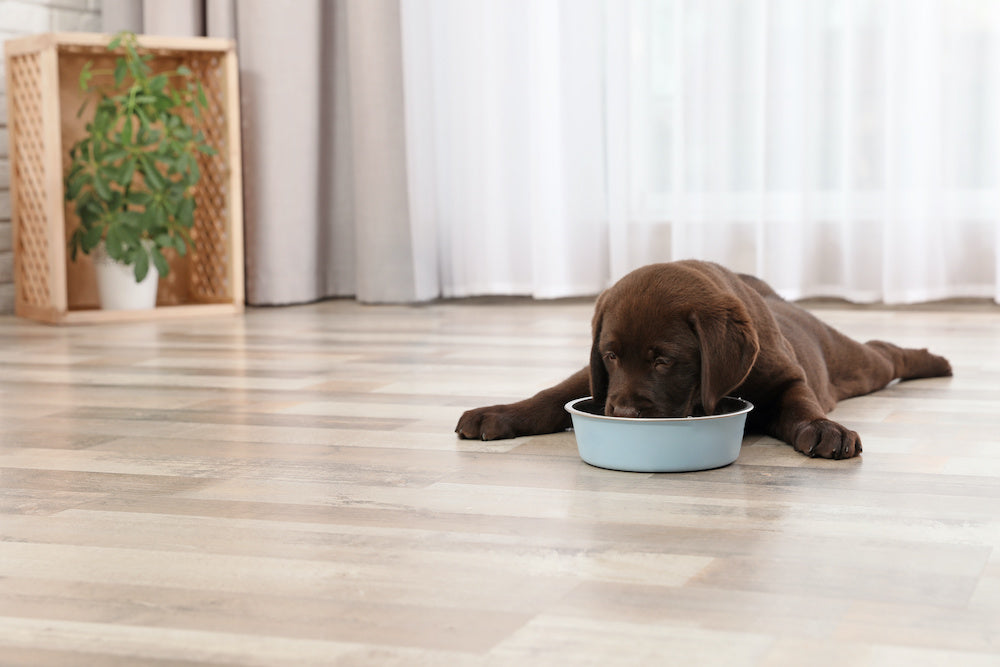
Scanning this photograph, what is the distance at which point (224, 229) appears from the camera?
4.11 m

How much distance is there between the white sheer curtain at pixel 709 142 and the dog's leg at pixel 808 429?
197 centimetres

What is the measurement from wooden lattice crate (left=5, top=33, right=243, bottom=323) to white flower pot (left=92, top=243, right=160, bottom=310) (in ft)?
0.18

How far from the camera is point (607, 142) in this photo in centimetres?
394

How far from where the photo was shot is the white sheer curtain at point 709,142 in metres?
3.58

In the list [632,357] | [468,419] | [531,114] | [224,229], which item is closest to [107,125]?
[224,229]

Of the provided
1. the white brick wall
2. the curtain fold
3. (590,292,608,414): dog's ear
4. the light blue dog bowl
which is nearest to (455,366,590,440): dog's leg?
Result: (590,292,608,414): dog's ear

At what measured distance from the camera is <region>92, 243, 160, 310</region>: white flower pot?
386 cm

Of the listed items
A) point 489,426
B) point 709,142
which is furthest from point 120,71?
point 489,426

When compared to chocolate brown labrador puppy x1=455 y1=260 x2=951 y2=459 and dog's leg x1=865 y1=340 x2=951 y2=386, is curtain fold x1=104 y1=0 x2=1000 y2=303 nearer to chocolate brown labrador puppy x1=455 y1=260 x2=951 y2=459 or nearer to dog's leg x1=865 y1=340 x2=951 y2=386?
dog's leg x1=865 y1=340 x2=951 y2=386

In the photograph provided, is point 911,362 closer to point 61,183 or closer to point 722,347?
point 722,347

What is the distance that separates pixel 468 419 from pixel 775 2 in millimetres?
2284

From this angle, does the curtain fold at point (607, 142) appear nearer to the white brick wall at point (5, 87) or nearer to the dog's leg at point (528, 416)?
the white brick wall at point (5, 87)

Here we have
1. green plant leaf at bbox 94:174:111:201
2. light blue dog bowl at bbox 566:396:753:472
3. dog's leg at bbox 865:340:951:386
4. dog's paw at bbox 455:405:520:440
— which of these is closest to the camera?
light blue dog bowl at bbox 566:396:753:472

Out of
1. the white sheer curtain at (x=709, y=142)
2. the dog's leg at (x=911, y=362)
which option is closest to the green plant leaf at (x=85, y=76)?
the white sheer curtain at (x=709, y=142)
